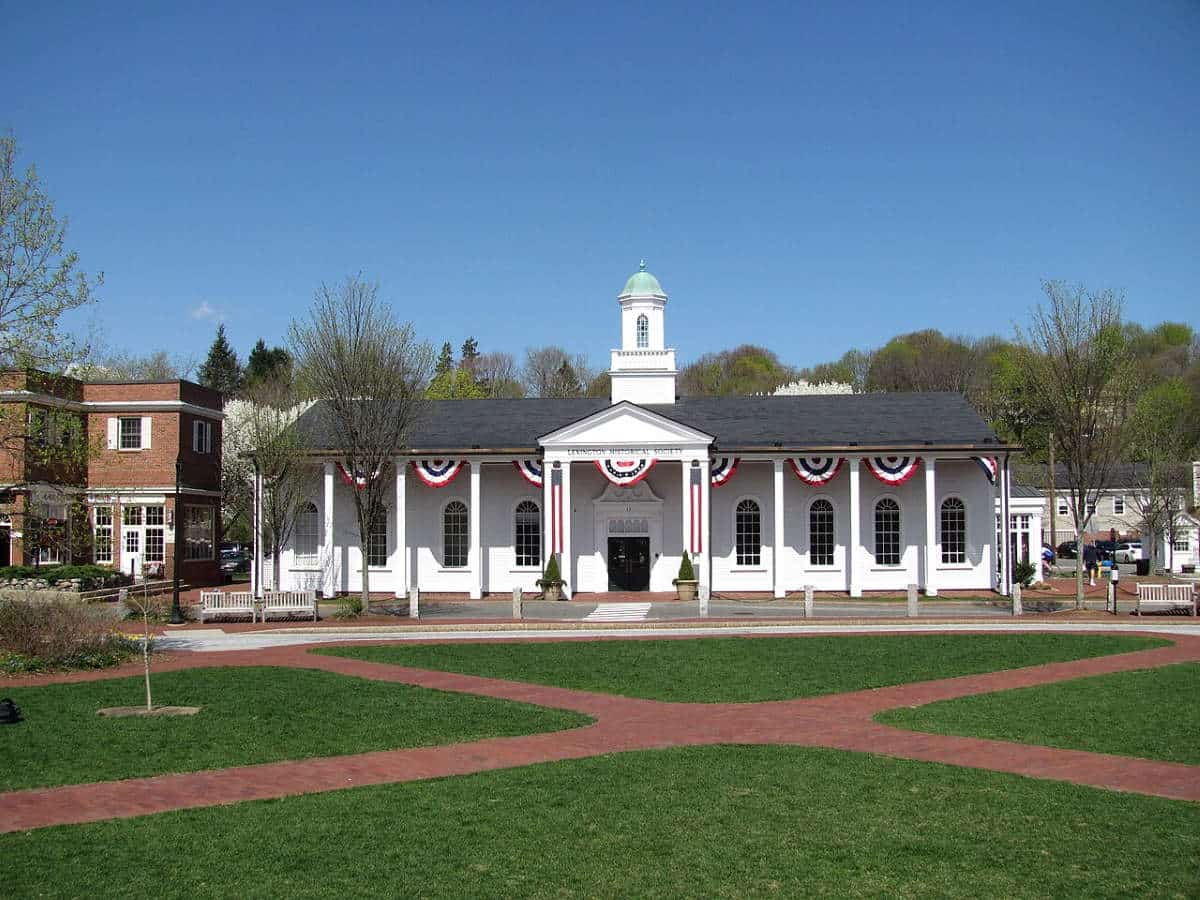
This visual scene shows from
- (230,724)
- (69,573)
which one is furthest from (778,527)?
(230,724)

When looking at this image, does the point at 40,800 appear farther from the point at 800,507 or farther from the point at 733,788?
the point at 800,507

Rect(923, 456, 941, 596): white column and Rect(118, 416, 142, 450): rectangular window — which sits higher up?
Rect(118, 416, 142, 450): rectangular window

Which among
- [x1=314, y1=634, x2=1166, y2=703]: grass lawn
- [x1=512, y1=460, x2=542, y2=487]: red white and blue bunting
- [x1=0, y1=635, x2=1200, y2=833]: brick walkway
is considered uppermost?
[x1=512, y1=460, x2=542, y2=487]: red white and blue bunting

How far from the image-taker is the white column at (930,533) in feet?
121

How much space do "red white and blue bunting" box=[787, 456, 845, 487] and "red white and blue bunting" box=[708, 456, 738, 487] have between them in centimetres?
208

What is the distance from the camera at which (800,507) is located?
38.9 meters

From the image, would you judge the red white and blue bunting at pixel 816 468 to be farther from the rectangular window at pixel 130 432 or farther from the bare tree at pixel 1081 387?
the rectangular window at pixel 130 432

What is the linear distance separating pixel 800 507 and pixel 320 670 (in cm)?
2216

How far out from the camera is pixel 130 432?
43.7 metres

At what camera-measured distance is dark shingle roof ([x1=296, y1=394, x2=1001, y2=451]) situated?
38.5 m

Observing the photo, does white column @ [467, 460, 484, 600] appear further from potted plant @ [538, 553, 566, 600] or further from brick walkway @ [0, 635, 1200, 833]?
brick walkway @ [0, 635, 1200, 833]

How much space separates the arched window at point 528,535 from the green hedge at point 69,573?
13798 mm

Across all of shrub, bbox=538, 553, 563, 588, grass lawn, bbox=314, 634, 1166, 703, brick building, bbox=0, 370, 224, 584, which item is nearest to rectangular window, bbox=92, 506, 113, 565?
brick building, bbox=0, 370, 224, 584

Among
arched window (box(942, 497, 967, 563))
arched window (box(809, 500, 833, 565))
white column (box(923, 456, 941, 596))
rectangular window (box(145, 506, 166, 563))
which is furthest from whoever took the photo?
rectangular window (box(145, 506, 166, 563))
